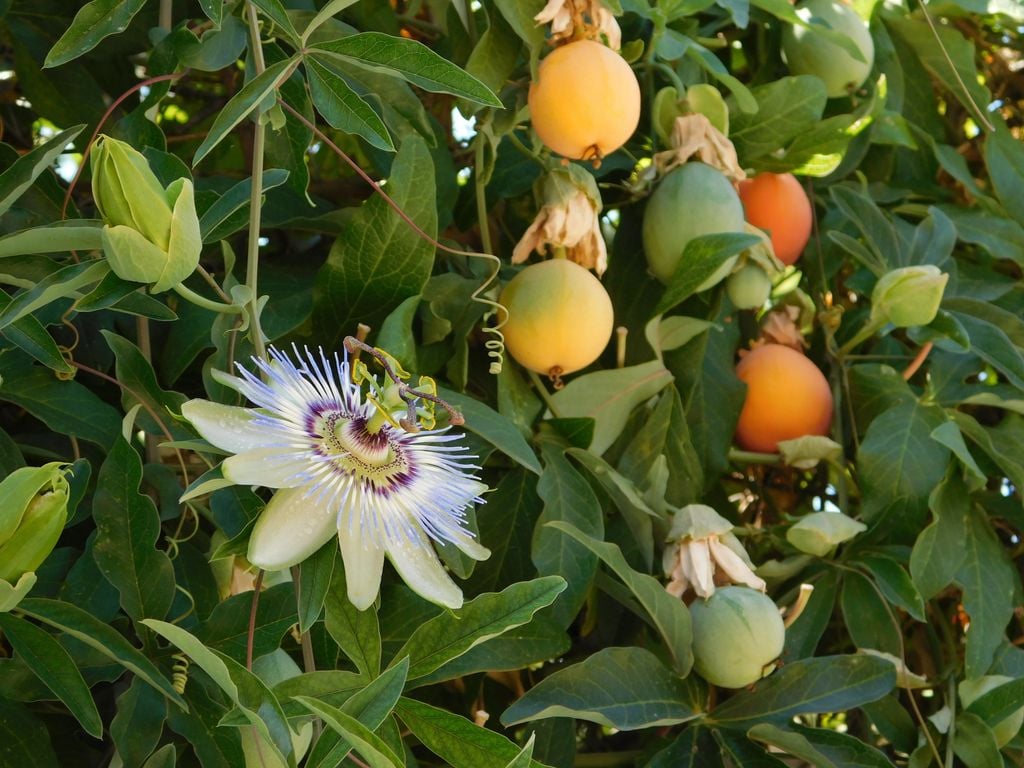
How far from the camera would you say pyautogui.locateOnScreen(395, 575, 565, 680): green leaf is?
2.55ft

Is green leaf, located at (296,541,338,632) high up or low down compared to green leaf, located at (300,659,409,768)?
up

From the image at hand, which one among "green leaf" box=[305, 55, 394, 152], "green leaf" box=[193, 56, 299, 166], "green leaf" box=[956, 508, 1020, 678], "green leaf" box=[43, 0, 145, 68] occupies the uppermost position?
"green leaf" box=[43, 0, 145, 68]

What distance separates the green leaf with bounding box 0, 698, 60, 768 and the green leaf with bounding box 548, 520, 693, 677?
0.39 m

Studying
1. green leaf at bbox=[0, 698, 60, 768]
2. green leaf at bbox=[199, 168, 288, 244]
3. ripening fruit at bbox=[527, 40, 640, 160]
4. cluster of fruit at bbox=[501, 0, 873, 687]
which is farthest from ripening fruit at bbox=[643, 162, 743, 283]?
green leaf at bbox=[0, 698, 60, 768]

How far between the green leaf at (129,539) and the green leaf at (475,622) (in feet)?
0.58

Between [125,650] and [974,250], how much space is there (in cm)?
112

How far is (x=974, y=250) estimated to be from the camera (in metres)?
1.54

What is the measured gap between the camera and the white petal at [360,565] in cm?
78

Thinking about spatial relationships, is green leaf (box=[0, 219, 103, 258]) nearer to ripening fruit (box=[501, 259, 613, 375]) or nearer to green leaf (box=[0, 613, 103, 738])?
green leaf (box=[0, 613, 103, 738])

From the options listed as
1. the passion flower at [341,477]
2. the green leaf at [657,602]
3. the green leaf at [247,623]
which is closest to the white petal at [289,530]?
the passion flower at [341,477]

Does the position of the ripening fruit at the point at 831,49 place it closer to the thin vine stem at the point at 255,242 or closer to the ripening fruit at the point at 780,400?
the ripening fruit at the point at 780,400

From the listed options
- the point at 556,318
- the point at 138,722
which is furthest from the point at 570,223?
the point at 138,722

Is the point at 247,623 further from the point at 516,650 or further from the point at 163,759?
the point at 516,650

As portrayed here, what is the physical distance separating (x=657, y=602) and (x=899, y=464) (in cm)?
33
